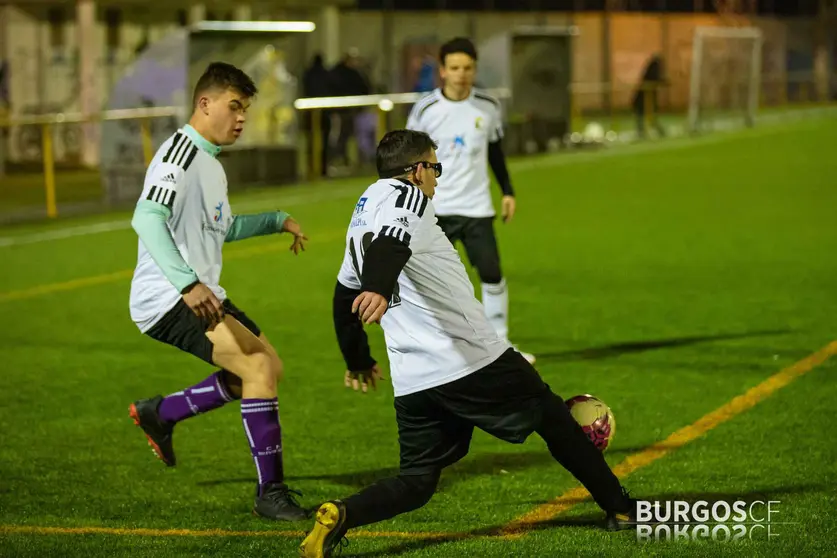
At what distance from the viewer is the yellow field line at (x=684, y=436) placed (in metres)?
6.10

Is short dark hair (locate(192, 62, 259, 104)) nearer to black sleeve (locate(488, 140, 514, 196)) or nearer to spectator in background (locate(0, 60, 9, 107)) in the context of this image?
black sleeve (locate(488, 140, 514, 196))

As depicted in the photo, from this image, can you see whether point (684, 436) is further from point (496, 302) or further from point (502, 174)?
point (502, 174)

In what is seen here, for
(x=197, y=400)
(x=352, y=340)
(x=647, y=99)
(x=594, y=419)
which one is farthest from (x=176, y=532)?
(x=647, y=99)

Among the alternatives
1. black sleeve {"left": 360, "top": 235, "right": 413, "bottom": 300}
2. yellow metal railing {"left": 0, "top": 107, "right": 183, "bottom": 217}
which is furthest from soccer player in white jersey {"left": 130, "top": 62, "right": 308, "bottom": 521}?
yellow metal railing {"left": 0, "top": 107, "right": 183, "bottom": 217}

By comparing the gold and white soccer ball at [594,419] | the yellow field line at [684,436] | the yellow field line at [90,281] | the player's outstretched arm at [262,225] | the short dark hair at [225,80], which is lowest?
the yellow field line at [90,281]

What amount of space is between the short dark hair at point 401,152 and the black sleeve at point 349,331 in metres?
0.54

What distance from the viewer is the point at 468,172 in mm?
9703

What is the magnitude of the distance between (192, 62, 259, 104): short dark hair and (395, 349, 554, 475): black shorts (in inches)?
66.4

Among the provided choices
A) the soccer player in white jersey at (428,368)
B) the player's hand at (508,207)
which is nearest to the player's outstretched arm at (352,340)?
the soccer player in white jersey at (428,368)

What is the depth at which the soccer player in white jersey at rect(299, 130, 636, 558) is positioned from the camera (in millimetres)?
5223

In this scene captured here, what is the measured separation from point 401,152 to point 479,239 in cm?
432

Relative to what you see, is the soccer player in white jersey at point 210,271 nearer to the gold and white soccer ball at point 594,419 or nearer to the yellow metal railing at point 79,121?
→ the gold and white soccer ball at point 594,419

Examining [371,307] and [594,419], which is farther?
[594,419]

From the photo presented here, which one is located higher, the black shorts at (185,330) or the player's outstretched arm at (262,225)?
the player's outstretched arm at (262,225)
